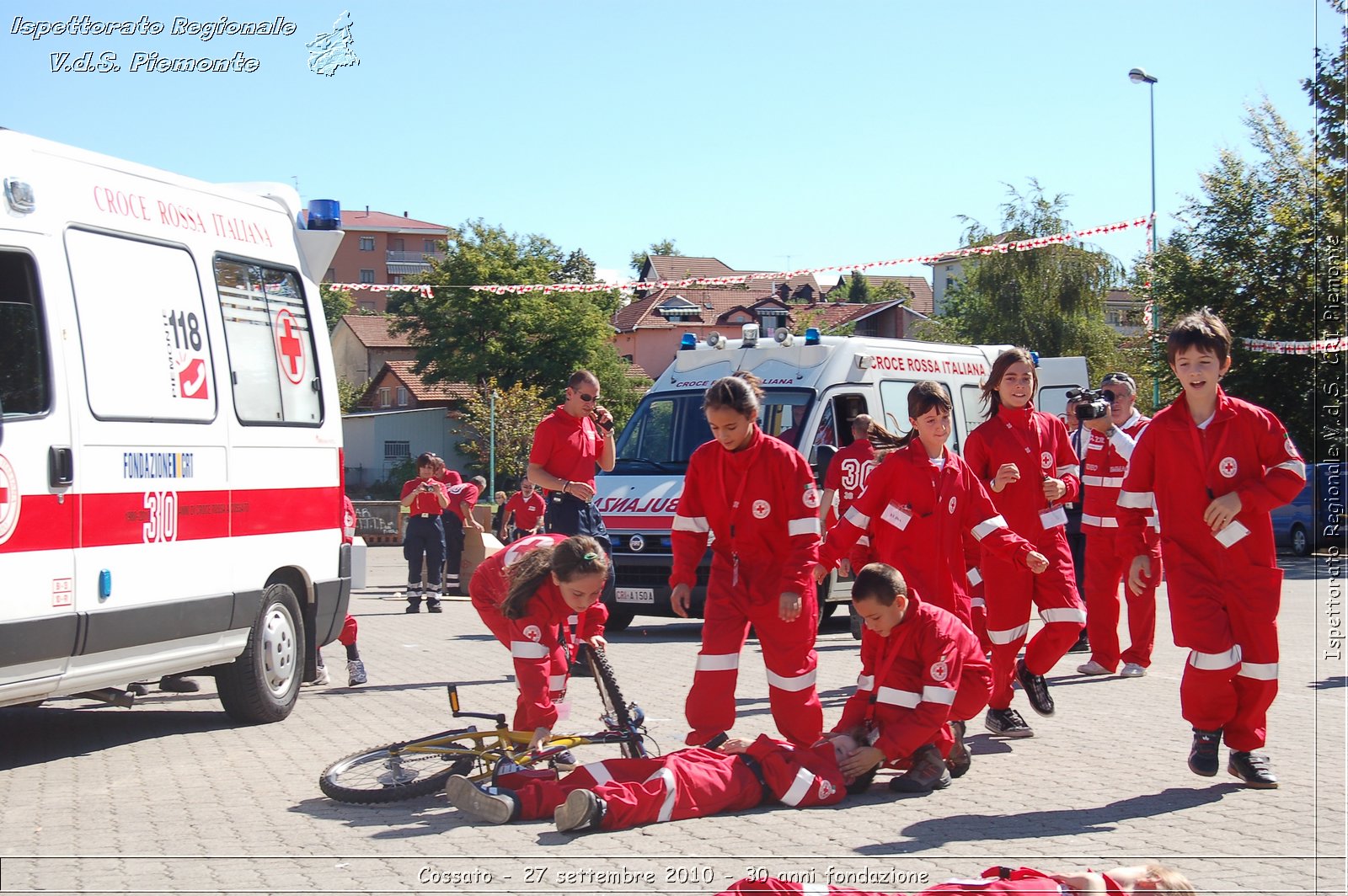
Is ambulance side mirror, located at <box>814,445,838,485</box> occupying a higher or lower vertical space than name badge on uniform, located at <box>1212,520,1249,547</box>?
higher

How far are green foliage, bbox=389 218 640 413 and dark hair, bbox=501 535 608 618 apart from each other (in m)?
54.9

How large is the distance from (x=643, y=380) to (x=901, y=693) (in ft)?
200

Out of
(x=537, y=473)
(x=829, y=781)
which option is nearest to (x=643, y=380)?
(x=537, y=473)

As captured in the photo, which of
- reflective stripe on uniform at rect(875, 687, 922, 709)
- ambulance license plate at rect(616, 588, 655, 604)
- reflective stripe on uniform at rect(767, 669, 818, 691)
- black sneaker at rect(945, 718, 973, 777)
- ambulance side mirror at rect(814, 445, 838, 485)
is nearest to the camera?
reflective stripe on uniform at rect(875, 687, 922, 709)

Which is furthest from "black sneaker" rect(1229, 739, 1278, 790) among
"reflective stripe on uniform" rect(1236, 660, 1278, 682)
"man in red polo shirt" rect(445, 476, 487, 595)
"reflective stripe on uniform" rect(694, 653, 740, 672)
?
"man in red polo shirt" rect(445, 476, 487, 595)

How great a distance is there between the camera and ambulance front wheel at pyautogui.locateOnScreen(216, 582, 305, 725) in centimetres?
816

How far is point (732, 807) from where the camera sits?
5707 millimetres

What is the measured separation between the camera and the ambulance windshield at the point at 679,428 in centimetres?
1323

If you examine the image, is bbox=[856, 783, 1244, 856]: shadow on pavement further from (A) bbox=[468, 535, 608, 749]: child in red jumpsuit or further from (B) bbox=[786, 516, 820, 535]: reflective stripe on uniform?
(A) bbox=[468, 535, 608, 749]: child in red jumpsuit

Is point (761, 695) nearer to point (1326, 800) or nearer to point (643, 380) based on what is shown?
point (1326, 800)

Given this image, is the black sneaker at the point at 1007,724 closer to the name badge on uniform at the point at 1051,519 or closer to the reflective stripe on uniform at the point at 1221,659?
the name badge on uniform at the point at 1051,519

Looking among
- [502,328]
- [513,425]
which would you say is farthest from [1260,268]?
[502,328]

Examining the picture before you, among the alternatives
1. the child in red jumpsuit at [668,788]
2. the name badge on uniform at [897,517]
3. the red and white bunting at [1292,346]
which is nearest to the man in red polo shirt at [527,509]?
the name badge on uniform at [897,517]

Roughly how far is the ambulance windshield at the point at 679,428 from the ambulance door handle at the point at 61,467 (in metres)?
7.16
